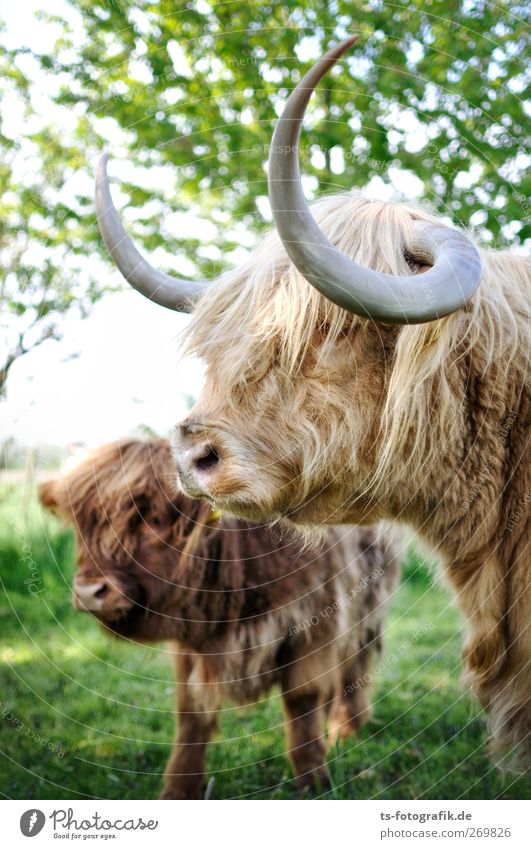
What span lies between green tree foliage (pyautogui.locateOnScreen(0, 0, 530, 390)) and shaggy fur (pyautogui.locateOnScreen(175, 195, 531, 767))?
3.67 ft

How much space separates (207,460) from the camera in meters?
2.12

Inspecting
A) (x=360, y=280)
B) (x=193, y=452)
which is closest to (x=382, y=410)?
(x=360, y=280)

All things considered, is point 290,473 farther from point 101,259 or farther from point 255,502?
point 101,259

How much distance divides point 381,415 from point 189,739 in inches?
85.6

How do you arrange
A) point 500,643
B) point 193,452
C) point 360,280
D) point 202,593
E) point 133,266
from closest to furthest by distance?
point 360,280, point 193,452, point 500,643, point 133,266, point 202,593

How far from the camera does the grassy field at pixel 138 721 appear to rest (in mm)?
3441

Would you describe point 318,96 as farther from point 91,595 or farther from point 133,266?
point 91,595

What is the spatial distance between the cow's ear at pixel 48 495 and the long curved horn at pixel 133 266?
1493 mm

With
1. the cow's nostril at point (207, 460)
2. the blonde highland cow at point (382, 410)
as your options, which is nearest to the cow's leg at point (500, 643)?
the blonde highland cow at point (382, 410)

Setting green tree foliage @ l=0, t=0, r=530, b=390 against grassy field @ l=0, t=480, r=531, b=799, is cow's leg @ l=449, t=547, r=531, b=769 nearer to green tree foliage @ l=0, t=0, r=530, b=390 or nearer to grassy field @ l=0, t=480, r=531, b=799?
grassy field @ l=0, t=480, r=531, b=799

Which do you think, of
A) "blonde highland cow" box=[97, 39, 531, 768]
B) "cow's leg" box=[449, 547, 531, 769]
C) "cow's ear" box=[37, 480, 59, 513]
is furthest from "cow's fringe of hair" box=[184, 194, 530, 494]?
"cow's ear" box=[37, 480, 59, 513]

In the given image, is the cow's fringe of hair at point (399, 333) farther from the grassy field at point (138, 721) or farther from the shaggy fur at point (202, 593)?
the grassy field at point (138, 721)

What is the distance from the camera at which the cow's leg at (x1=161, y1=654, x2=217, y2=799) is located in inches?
136
